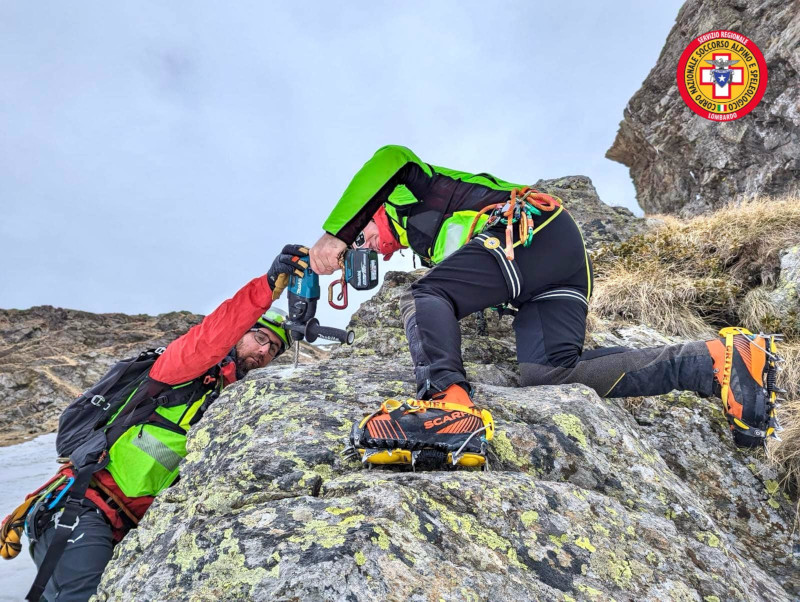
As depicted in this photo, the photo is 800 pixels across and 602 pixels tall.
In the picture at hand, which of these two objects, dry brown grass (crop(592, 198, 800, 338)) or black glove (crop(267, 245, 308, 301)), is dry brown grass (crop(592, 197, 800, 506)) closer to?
dry brown grass (crop(592, 198, 800, 338))

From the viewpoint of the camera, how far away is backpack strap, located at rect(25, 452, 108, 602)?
3.45m

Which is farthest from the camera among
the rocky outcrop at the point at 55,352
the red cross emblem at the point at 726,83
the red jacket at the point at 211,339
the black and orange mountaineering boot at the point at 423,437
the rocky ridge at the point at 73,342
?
the rocky outcrop at the point at 55,352

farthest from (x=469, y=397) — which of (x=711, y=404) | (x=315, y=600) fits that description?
(x=711, y=404)

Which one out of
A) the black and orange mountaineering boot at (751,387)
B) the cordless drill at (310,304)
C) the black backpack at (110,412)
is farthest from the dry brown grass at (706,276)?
the black backpack at (110,412)

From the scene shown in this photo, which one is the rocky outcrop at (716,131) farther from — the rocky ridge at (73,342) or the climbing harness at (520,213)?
the climbing harness at (520,213)

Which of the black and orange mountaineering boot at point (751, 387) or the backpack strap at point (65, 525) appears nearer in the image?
the black and orange mountaineering boot at point (751, 387)

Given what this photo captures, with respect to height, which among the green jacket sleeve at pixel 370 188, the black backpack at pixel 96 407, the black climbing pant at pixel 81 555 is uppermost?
the green jacket sleeve at pixel 370 188

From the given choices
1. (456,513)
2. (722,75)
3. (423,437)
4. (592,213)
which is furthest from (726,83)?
(456,513)

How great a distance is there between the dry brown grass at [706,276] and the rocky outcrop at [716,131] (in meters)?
4.94

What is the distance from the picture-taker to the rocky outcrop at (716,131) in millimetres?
10664

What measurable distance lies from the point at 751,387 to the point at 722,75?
12371mm

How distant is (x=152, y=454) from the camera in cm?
391

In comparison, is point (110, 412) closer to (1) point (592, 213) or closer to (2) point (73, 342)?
(1) point (592, 213)

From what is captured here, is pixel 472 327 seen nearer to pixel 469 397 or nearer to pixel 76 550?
pixel 469 397
